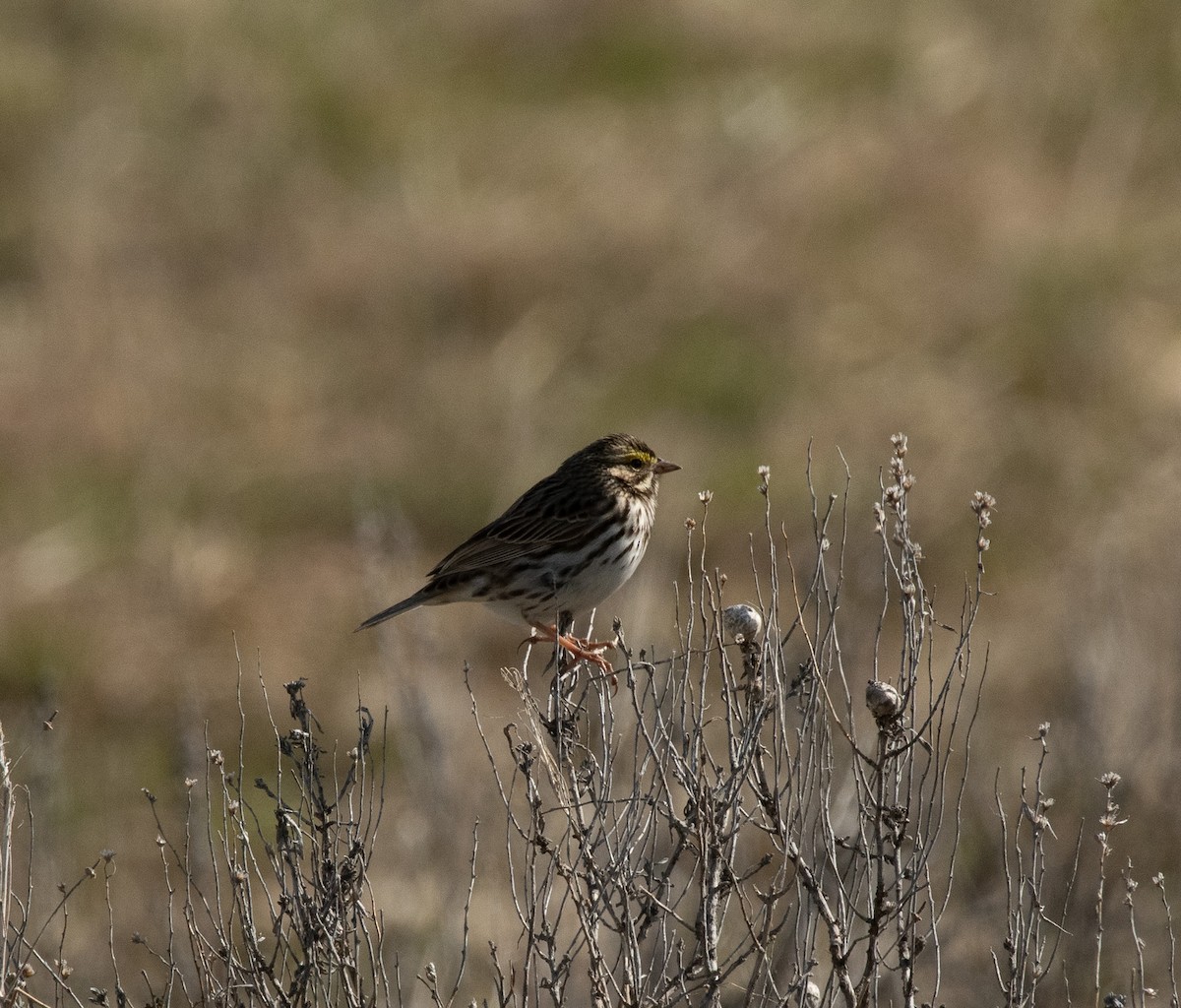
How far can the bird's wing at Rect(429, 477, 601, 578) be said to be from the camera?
8.82 metres

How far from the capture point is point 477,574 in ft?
29.6

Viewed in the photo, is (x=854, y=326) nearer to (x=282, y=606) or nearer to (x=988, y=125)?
(x=988, y=125)

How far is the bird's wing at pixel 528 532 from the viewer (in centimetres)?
882

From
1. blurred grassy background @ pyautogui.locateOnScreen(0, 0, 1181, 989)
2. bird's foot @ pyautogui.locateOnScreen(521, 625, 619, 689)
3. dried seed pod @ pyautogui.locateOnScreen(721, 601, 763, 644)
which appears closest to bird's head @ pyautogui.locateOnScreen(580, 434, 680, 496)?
bird's foot @ pyautogui.locateOnScreen(521, 625, 619, 689)

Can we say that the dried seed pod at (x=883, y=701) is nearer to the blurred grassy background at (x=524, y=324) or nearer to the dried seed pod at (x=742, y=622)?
the dried seed pod at (x=742, y=622)

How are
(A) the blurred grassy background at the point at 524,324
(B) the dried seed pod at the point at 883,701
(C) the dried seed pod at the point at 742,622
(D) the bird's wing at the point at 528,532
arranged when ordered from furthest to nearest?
(A) the blurred grassy background at the point at 524,324, (D) the bird's wing at the point at 528,532, (C) the dried seed pod at the point at 742,622, (B) the dried seed pod at the point at 883,701

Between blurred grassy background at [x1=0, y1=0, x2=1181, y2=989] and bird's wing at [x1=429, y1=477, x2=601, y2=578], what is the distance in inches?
114

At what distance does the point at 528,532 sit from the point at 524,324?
1089 centimetres

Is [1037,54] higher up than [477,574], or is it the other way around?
[1037,54]

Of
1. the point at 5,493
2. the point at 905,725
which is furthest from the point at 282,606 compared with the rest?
the point at 905,725

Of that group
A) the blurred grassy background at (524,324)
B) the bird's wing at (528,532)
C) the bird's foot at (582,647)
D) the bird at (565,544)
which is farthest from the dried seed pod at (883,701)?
the blurred grassy background at (524,324)

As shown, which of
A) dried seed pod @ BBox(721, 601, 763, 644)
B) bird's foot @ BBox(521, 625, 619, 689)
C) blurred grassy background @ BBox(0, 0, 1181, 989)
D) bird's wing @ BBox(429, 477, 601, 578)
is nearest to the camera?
dried seed pod @ BBox(721, 601, 763, 644)

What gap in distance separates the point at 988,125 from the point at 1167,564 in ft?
34.1

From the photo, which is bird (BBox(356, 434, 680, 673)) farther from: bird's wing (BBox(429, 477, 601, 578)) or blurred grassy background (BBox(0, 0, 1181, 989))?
blurred grassy background (BBox(0, 0, 1181, 989))
